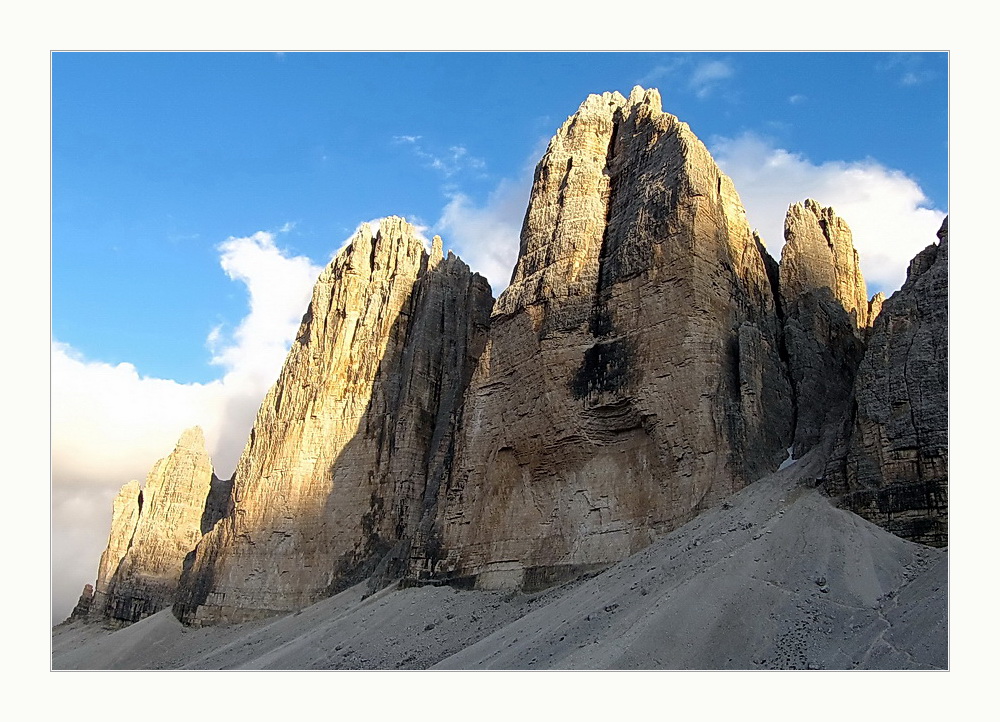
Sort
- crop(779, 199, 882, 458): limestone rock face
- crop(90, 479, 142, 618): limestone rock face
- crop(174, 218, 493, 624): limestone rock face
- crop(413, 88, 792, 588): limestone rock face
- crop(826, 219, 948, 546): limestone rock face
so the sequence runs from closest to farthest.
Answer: crop(826, 219, 948, 546): limestone rock face → crop(413, 88, 792, 588): limestone rock face → crop(779, 199, 882, 458): limestone rock face → crop(174, 218, 493, 624): limestone rock face → crop(90, 479, 142, 618): limestone rock face

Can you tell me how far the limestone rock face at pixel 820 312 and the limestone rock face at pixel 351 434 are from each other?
13.8 m

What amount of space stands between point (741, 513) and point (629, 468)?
555 centimetres

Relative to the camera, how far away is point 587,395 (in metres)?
28.1

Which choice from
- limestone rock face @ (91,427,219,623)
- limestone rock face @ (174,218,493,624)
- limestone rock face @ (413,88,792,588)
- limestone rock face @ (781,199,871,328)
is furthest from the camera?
limestone rock face @ (91,427,219,623)

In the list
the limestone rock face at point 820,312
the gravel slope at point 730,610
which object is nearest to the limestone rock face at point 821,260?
the limestone rock face at point 820,312

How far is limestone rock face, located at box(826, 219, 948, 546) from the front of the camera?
61.7 feet

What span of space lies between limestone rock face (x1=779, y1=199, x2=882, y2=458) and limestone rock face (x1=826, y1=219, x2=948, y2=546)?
158 inches

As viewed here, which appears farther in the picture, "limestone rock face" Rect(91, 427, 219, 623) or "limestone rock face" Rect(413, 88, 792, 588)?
"limestone rock face" Rect(91, 427, 219, 623)

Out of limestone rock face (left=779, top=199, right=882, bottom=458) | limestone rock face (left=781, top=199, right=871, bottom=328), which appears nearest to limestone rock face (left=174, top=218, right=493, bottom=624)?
limestone rock face (left=779, top=199, right=882, bottom=458)

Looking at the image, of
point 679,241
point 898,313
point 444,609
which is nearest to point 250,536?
point 444,609

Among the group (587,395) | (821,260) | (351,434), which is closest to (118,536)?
(351,434)

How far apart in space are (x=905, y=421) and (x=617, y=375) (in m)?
9.44

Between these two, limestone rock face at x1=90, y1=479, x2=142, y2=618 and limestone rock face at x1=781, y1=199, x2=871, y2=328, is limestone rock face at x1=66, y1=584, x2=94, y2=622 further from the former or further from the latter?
limestone rock face at x1=781, y1=199, x2=871, y2=328

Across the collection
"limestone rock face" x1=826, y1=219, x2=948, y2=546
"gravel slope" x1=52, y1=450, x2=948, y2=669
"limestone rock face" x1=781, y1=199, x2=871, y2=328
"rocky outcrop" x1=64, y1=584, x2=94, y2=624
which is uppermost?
"limestone rock face" x1=781, y1=199, x2=871, y2=328
